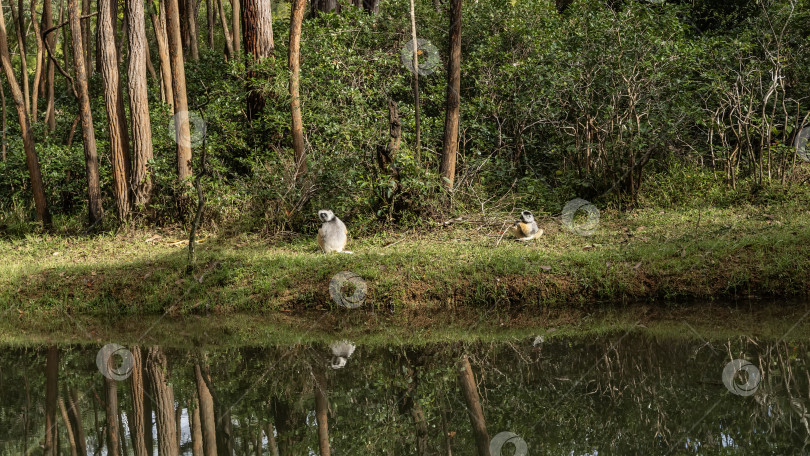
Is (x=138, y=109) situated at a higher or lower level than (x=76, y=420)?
higher

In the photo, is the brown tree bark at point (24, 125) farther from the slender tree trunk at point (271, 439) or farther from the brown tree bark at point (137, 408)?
the slender tree trunk at point (271, 439)

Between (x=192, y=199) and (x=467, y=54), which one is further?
(x=467, y=54)

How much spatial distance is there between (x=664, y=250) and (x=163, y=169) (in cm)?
751

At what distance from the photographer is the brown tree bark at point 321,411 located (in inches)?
189

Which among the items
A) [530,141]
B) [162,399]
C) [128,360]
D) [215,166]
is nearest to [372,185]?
[215,166]

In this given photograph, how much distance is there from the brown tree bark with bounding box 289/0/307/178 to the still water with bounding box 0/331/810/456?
14.5ft

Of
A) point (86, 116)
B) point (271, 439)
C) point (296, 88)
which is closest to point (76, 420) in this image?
point (271, 439)

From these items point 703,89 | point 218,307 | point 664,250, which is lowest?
point 218,307

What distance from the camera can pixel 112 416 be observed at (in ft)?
17.7

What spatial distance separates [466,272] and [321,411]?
10.6ft

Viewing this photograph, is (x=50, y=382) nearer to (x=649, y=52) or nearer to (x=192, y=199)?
(x=192, y=199)

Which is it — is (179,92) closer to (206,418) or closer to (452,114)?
(452,114)

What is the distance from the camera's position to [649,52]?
1139 centimetres

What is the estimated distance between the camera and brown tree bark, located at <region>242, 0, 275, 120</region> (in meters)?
12.5
